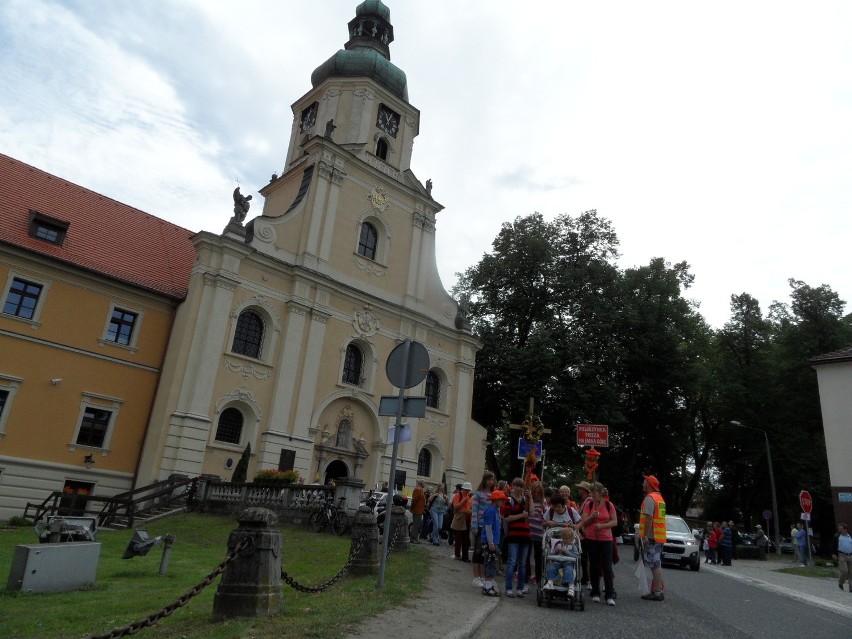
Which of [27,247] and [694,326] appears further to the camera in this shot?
[694,326]

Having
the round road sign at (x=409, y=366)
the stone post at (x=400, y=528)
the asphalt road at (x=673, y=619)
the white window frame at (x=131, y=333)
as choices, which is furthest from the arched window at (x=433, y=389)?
the round road sign at (x=409, y=366)

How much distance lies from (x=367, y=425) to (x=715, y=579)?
15.7 m

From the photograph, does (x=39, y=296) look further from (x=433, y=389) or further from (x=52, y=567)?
(x=433, y=389)

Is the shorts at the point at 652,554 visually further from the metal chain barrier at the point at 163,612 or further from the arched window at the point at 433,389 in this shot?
the arched window at the point at 433,389

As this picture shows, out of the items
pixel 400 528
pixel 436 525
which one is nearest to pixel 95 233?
pixel 436 525

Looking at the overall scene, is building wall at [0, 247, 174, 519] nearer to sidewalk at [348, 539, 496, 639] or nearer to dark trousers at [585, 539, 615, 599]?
sidewalk at [348, 539, 496, 639]

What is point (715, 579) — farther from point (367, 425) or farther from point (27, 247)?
point (27, 247)

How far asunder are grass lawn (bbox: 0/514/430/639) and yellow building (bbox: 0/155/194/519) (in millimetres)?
8674

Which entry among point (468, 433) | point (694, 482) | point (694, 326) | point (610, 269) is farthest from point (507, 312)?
point (694, 482)

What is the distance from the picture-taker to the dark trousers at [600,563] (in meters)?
9.00

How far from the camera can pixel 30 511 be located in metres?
20.4

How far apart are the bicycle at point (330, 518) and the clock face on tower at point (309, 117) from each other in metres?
22.0

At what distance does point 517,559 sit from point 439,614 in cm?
252

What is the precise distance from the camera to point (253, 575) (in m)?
6.07
